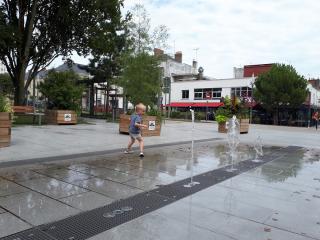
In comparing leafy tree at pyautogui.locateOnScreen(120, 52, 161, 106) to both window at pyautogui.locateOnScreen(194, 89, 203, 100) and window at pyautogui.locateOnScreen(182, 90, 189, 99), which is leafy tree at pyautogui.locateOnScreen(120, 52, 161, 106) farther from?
window at pyautogui.locateOnScreen(182, 90, 189, 99)

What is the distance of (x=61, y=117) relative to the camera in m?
18.8

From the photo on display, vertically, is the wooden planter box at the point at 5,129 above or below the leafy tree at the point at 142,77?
below

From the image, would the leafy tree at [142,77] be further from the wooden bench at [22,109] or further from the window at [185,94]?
the window at [185,94]

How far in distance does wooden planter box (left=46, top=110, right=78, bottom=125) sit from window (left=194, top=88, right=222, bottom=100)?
124 ft

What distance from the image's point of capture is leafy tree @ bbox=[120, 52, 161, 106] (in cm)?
2159

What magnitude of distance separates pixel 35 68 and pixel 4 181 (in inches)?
824

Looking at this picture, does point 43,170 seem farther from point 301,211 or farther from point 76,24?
point 76,24

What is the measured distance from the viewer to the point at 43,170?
684 centimetres

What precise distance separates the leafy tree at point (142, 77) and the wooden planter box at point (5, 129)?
12.0m

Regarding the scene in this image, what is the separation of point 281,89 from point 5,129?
39336 mm

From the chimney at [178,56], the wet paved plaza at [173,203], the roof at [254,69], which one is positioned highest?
the chimney at [178,56]

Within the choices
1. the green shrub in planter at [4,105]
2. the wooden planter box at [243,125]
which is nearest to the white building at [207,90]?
the wooden planter box at [243,125]

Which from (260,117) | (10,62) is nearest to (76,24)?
(10,62)

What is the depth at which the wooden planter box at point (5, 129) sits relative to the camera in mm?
9133
